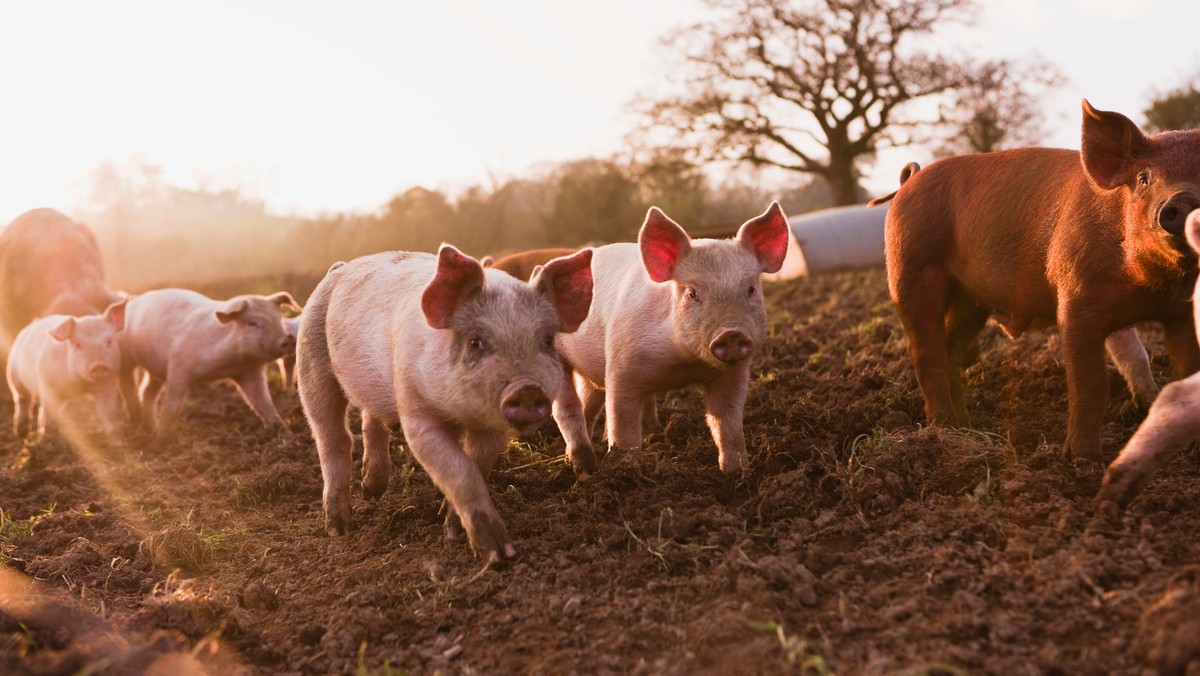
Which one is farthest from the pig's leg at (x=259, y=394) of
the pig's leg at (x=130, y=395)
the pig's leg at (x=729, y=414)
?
the pig's leg at (x=729, y=414)

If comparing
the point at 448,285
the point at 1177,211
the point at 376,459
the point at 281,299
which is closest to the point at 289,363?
the point at 281,299

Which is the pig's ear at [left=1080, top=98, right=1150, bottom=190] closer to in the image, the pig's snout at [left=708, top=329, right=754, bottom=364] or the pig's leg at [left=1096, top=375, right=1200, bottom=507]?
the pig's leg at [left=1096, top=375, right=1200, bottom=507]

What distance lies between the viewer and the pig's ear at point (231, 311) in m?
8.41

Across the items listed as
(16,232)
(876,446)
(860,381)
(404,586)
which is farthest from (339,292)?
(16,232)

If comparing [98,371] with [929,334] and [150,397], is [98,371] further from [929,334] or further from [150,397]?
[929,334]

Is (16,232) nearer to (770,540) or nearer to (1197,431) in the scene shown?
(770,540)

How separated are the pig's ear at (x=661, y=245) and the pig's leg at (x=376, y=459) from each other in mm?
1662

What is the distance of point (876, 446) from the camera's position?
4457mm

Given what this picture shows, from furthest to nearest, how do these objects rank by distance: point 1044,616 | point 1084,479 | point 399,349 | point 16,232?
point 16,232 → point 399,349 → point 1084,479 → point 1044,616

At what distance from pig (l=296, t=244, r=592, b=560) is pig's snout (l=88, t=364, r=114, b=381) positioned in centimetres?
507

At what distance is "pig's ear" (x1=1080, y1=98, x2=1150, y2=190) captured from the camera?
395 cm

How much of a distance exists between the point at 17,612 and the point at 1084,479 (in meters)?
4.06

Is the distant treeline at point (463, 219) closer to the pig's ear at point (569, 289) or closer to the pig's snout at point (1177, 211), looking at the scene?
the pig's ear at point (569, 289)

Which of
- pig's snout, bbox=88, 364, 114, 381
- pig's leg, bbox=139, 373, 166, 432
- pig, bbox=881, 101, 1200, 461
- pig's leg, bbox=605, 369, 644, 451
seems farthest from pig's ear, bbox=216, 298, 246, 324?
pig, bbox=881, 101, 1200, 461
